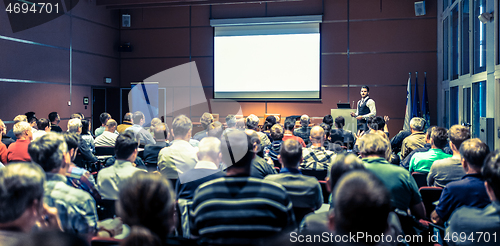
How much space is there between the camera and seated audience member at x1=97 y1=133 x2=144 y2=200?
2.51m

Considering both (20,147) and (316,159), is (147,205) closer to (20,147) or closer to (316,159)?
(316,159)

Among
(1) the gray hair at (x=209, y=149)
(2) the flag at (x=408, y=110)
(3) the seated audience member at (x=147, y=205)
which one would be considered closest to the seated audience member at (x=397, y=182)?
(1) the gray hair at (x=209, y=149)

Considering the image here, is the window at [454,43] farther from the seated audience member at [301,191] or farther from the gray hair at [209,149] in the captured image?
the gray hair at [209,149]

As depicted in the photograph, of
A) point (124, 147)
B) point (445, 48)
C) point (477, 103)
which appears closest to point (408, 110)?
point (445, 48)

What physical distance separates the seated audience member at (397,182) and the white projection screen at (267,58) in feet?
22.1

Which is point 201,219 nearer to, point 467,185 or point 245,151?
point 245,151

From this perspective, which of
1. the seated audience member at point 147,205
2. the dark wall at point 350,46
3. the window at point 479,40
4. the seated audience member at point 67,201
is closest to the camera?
the seated audience member at point 147,205

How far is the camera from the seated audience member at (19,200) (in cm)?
129

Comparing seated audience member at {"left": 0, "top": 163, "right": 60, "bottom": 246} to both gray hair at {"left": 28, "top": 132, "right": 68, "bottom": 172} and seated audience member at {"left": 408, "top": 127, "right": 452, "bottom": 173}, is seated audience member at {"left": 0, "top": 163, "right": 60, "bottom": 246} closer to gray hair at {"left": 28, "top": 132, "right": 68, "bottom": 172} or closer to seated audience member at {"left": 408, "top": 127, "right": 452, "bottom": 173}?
gray hair at {"left": 28, "top": 132, "right": 68, "bottom": 172}

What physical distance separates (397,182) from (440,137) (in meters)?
1.38

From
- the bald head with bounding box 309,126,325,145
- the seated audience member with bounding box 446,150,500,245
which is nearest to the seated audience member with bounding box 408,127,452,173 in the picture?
the bald head with bounding box 309,126,325,145

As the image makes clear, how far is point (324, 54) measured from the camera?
8.98 m

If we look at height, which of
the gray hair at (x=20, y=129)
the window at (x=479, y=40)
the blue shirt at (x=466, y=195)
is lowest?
the blue shirt at (x=466, y=195)

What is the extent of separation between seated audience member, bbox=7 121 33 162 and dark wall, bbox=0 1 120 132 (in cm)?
374
